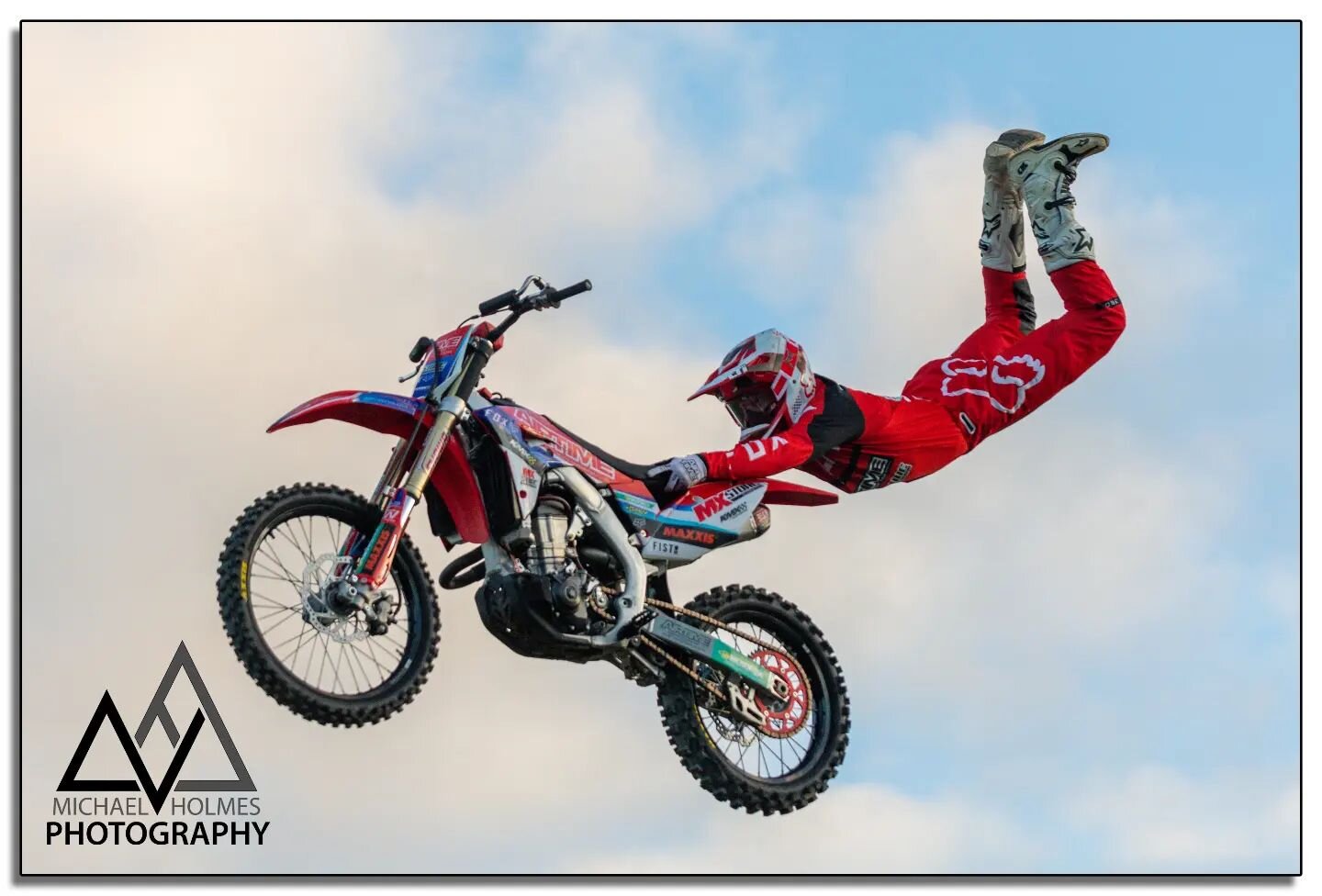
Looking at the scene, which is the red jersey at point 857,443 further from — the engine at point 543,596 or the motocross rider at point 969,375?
the engine at point 543,596

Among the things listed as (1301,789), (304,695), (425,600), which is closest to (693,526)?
(425,600)

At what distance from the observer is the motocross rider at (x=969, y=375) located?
15273 millimetres

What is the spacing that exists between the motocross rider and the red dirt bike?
327mm

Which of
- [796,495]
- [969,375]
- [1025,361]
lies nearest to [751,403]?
[796,495]

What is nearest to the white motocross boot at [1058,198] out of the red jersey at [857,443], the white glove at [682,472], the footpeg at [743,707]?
the red jersey at [857,443]

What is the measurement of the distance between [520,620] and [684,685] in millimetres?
1357

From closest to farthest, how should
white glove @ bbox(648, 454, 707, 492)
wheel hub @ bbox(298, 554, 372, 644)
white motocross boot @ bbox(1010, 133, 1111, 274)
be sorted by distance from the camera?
wheel hub @ bbox(298, 554, 372, 644) < white glove @ bbox(648, 454, 707, 492) < white motocross boot @ bbox(1010, 133, 1111, 274)

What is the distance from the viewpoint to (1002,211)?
17188 millimetres

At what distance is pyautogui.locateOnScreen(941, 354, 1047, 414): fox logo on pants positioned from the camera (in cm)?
1620

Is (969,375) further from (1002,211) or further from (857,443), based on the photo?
(1002,211)

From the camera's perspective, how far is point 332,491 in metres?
13.8

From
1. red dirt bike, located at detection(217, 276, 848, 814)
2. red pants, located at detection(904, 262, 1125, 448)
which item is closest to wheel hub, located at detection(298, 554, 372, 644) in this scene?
red dirt bike, located at detection(217, 276, 848, 814)

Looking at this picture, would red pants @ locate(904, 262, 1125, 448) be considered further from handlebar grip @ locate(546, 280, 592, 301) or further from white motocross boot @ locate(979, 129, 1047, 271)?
handlebar grip @ locate(546, 280, 592, 301)

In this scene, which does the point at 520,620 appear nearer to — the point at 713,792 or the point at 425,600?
the point at 425,600
